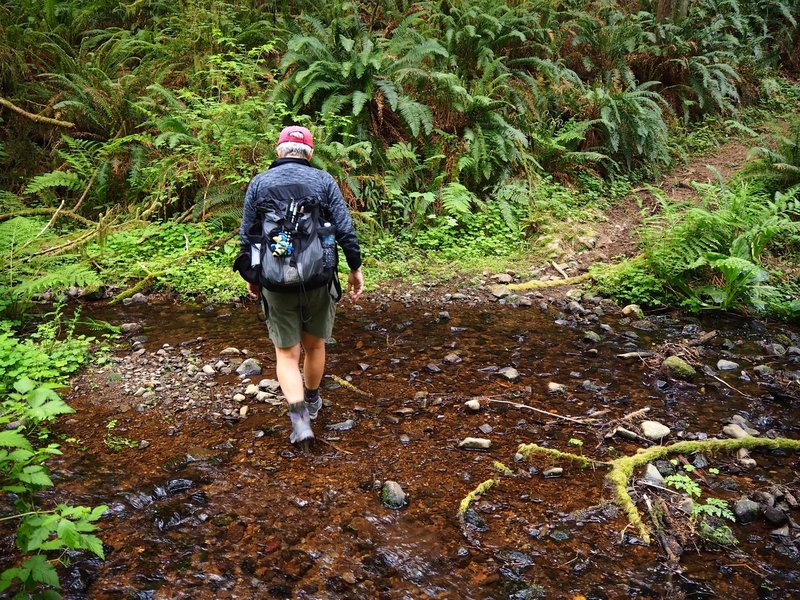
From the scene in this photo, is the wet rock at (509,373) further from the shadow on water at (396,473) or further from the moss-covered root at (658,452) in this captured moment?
the moss-covered root at (658,452)

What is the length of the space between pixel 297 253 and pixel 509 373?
248cm

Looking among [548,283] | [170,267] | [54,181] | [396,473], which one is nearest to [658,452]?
[396,473]

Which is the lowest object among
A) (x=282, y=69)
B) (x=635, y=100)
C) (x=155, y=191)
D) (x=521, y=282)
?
(x=521, y=282)

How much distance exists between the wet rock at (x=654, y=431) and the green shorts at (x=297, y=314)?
8.45 feet

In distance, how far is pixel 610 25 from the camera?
38.2 feet

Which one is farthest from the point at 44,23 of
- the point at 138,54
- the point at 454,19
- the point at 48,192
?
the point at 454,19

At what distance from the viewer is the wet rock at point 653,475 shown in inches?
130

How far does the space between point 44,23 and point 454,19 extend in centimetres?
837

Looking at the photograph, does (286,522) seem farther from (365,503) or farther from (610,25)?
(610,25)

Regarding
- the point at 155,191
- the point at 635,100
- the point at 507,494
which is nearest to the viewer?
the point at 507,494

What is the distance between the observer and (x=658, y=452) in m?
3.55

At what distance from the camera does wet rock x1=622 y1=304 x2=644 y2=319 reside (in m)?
6.31

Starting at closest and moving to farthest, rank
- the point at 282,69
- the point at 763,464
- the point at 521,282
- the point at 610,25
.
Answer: the point at 763,464
the point at 521,282
the point at 282,69
the point at 610,25

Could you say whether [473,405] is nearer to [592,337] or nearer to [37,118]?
[592,337]
